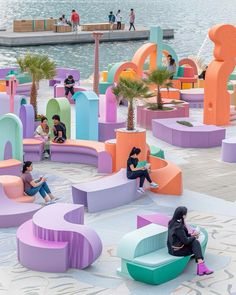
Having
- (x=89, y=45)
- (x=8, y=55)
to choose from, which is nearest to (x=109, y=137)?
(x=8, y=55)

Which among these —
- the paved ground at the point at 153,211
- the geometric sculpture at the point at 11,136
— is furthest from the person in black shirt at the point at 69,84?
the geometric sculpture at the point at 11,136

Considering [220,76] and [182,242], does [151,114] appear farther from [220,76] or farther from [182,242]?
[182,242]

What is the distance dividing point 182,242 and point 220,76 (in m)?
13.1

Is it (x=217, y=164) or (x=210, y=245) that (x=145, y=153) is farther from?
(x=210, y=245)

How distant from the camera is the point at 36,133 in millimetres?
19734

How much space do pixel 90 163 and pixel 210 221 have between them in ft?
16.4

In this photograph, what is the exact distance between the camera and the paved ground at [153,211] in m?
11.4

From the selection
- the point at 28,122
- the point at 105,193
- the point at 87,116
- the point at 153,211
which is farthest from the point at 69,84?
the point at 153,211

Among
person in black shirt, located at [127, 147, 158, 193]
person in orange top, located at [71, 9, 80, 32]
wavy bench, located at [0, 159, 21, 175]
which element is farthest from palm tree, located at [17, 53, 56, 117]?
person in orange top, located at [71, 9, 80, 32]

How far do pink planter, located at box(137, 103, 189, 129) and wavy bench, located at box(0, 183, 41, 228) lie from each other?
9.85 meters

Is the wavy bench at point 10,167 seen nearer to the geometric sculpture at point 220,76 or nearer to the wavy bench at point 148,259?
the wavy bench at point 148,259

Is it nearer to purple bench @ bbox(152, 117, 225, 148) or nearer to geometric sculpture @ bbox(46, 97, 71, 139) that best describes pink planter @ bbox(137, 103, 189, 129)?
purple bench @ bbox(152, 117, 225, 148)

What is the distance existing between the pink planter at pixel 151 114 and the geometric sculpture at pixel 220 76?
804 mm

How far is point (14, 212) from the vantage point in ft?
46.3
